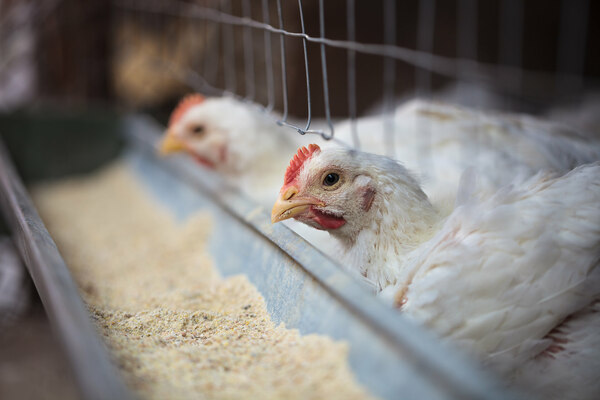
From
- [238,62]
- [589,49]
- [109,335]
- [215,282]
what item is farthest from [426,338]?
[589,49]

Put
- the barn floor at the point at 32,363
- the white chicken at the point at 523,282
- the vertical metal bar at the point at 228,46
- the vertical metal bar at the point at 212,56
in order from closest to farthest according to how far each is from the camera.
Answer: the white chicken at the point at 523,282, the barn floor at the point at 32,363, the vertical metal bar at the point at 228,46, the vertical metal bar at the point at 212,56

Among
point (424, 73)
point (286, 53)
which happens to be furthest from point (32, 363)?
point (424, 73)

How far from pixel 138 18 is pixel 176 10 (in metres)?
0.61

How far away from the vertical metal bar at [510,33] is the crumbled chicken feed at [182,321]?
3.12 m

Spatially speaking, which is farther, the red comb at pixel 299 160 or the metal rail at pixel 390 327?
the red comb at pixel 299 160

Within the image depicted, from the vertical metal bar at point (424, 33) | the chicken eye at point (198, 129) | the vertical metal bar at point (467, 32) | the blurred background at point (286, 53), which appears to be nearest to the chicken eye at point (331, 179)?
the chicken eye at point (198, 129)

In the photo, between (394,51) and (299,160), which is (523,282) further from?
(394,51)

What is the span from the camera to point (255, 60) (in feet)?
12.2

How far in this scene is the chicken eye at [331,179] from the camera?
1.41m

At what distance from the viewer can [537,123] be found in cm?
213

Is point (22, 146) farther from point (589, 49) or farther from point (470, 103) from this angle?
point (589, 49)

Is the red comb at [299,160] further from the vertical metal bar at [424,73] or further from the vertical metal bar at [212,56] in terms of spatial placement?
the vertical metal bar at [212,56]

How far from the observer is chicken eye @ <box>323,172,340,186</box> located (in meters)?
1.41

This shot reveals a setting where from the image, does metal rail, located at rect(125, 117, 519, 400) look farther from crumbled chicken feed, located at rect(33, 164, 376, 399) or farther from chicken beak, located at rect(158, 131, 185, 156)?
chicken beak, located at rect(158, 131, 185, 156)
